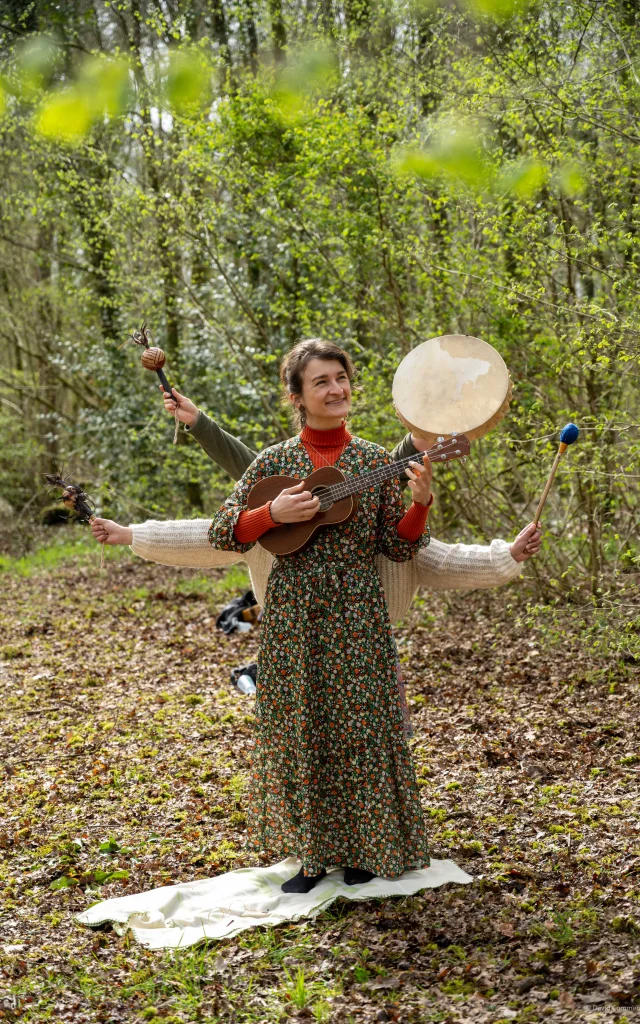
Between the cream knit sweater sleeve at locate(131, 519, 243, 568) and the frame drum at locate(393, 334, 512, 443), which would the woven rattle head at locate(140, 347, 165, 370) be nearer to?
the cream knit sweater sleeve at locate(131, 519, 243, 568)

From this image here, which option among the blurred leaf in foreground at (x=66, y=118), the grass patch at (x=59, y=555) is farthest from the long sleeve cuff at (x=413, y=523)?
the grass patch at (x=59, y=555)

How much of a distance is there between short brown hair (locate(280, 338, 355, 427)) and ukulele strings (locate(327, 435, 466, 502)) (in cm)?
44

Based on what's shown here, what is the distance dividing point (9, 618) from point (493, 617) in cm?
476

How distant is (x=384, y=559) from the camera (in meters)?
3.76

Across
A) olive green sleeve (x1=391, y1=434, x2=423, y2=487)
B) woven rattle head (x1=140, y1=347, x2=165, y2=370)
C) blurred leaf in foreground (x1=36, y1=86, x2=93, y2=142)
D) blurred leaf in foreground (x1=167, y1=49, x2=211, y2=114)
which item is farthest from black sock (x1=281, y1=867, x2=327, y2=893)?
blurred leaf in foreground (x1=36, y1=86, x2=93, y2=142)

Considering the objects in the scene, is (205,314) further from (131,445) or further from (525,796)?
(525,796)

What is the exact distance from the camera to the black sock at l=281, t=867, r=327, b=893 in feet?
11.9

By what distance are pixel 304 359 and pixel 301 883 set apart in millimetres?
1915

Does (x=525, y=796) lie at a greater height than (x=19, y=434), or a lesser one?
lesser

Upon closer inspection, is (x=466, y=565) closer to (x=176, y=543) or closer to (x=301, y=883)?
(x=176, y=543)

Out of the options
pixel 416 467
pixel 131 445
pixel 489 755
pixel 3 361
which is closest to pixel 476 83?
pixel 416 467

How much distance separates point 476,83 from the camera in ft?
18.4

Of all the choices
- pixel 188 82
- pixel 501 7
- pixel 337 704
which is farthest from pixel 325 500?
pixel 188 82

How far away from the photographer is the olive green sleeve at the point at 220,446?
405cm
